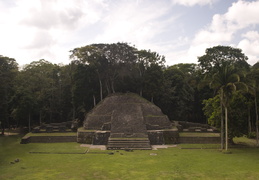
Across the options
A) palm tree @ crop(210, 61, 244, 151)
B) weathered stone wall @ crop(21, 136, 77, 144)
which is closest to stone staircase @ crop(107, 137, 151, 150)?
weathered stone wall @ crop(21, 136, 77, 144)

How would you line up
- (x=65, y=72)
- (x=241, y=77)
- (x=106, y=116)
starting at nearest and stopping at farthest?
(x=241, y=77)
(x=106, y=116)
(x=65, y=72)

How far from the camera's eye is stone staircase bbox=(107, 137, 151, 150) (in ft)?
59.2

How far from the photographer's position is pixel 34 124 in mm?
36906

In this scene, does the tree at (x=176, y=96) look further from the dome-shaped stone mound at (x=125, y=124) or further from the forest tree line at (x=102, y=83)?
the dome-shaped stone mound at (x=125, y=124)

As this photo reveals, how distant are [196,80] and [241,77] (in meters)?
19.1

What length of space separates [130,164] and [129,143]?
5360 millimetres

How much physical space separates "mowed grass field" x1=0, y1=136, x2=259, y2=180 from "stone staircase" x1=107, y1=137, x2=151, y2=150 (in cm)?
115

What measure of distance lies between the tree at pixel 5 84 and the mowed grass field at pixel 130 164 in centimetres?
910

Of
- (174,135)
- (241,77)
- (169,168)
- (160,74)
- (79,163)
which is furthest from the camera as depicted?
(160,74)

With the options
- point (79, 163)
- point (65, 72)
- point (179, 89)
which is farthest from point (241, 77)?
point (65, 72)

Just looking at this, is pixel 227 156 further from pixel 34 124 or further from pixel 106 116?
pixel 34 124

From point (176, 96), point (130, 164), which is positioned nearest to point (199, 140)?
point (130, 164)

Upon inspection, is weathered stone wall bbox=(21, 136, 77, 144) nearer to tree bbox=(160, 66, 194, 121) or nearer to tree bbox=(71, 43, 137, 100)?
tree bbox=(71, 43, 137, 100)

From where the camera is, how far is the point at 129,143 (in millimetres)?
18500
